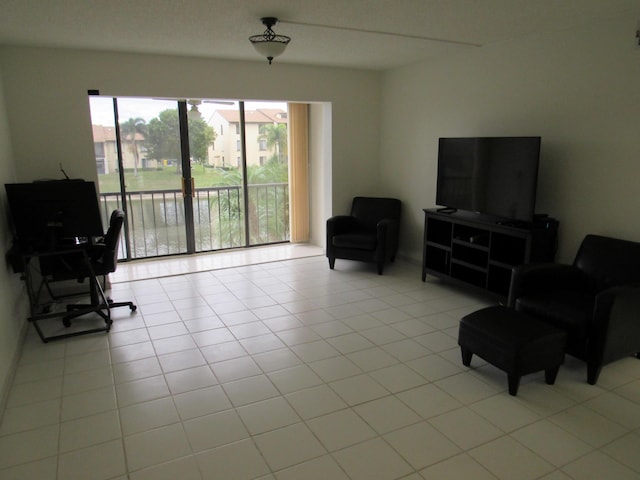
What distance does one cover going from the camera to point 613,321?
286 centimetres

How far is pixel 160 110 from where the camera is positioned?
5883 mm

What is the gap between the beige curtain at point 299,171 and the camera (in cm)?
662

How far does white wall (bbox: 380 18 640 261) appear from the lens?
3.48 m

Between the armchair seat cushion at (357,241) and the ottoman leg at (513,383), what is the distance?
2719 millimetres

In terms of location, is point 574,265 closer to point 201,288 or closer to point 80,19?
point 201,288

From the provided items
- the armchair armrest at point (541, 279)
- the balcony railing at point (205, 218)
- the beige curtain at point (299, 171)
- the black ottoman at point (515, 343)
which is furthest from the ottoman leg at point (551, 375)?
the balcony railing at point (205, 218)

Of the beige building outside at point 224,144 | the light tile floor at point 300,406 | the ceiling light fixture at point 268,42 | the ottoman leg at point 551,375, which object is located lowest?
the light tile floor at point 300,406

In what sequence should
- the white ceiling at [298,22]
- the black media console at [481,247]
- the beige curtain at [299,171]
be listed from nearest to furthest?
the white ceiling at [298,22] < the black media console at [481,247] < the beige curtain at [299,171]

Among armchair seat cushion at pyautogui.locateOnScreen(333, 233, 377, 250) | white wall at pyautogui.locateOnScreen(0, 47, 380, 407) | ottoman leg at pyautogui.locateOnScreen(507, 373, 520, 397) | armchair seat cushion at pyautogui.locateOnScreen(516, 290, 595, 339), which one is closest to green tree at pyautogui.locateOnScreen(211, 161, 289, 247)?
white wall at pyautogui.locateOnScreen(0, 47, 380, 407)

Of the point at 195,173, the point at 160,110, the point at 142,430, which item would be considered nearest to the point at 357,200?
the point at 195,173

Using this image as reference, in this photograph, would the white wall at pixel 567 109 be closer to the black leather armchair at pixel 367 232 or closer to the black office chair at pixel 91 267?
the black leather armchair at pixel 367 232

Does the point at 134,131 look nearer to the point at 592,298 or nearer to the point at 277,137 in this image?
the point at 277,137

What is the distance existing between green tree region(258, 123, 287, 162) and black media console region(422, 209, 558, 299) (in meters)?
2.74

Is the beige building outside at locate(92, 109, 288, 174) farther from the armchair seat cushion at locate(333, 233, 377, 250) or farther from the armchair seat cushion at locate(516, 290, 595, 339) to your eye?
the armchair seat cushion at locate(516, 290, 595, 339)
